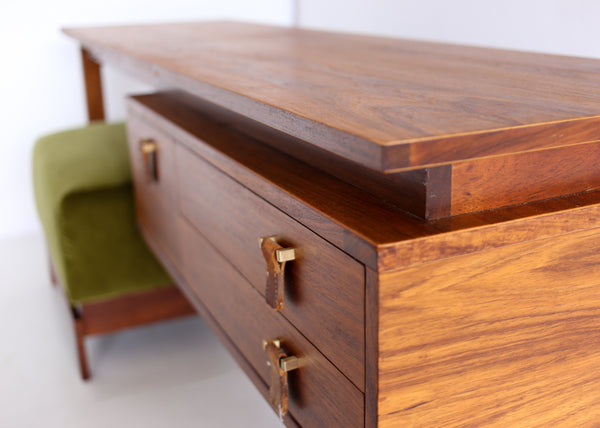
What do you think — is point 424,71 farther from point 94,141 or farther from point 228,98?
point 94,141

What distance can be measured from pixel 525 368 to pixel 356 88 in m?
0.36

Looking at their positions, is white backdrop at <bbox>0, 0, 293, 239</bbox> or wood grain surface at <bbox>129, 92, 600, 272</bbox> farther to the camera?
white backdrop at <bbox>0, 0, 293, 239</bbox>

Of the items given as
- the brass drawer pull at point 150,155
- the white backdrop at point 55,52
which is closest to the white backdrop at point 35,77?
the white backdrop at point 55,52

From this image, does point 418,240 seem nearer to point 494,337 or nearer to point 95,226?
point 494,337

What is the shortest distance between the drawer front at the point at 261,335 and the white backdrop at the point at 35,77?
1.92 metres

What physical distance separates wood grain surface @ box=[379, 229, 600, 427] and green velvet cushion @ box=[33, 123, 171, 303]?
1.13 metres

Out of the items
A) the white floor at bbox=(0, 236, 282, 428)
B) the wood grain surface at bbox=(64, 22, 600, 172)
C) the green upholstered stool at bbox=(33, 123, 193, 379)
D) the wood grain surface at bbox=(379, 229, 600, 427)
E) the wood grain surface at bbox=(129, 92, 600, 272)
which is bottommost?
the white floor at bbox=(0, 236, 282, 428)

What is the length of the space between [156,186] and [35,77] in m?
1.79

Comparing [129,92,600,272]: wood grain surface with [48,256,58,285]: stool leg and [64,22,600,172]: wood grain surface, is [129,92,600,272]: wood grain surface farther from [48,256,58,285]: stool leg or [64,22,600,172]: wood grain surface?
[48,256,58,285]: stool leg

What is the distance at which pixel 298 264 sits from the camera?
69cm

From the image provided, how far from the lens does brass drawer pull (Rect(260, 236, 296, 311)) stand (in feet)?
2.26

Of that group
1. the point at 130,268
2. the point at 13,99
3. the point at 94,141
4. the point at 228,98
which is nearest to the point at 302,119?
the point at 228,98

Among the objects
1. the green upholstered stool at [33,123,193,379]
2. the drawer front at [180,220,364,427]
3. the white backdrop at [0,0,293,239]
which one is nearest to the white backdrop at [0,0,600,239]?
the white backdrop at [0,0,293,239]

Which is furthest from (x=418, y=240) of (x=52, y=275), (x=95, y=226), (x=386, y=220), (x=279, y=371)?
(x=52, y=275)
